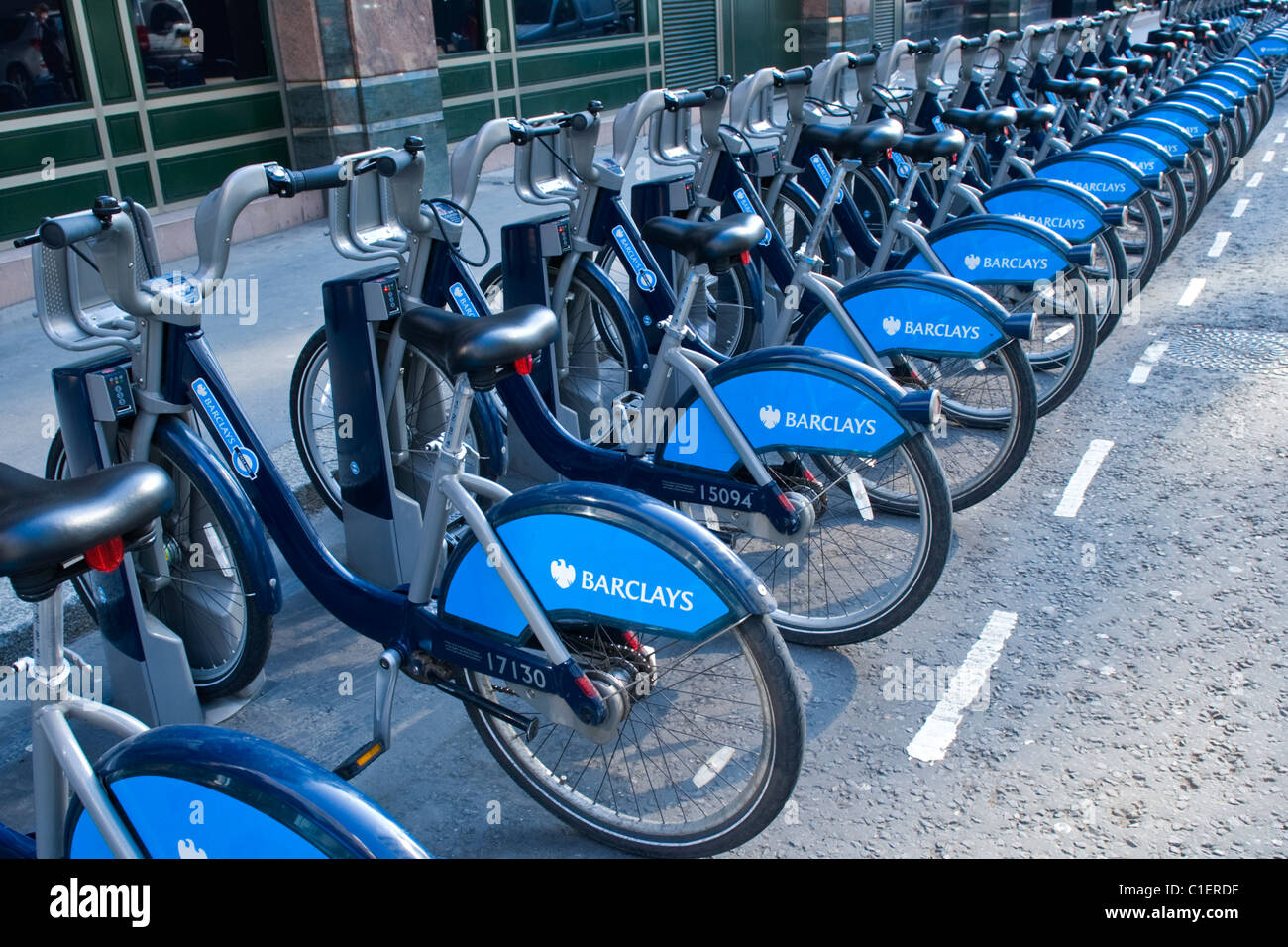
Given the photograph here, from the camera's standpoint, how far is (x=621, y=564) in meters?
2.50

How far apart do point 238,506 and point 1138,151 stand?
575cm

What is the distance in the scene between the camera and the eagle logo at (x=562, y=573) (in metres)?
2.53

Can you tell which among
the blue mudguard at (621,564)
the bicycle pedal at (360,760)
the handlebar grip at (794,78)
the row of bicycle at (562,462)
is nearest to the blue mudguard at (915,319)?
the row of bicycle at (562,462)

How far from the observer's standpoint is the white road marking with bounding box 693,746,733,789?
294 centimetres

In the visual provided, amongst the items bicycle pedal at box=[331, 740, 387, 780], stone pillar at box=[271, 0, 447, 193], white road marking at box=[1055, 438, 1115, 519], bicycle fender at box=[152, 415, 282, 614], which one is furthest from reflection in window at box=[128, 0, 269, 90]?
bicycle pedal at box=[331, 740, 387, 780]

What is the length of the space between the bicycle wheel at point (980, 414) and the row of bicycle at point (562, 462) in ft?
0.06

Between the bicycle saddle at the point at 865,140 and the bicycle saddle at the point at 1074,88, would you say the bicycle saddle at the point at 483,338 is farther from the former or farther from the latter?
the bicycle saddle at the point at 1074,88

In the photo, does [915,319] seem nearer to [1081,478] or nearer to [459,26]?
[1081,478]

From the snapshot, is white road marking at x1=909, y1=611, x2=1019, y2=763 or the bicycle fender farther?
white road marking at x1=909, y1=611, x2=1019, y2=763

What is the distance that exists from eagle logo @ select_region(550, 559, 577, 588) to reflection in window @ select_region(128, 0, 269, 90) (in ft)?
22.7

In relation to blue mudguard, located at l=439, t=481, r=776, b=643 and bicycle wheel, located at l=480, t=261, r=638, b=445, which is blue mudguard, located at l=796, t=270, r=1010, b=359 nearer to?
bicycle wheel, located at l=480, t=261, r=638, b=445
